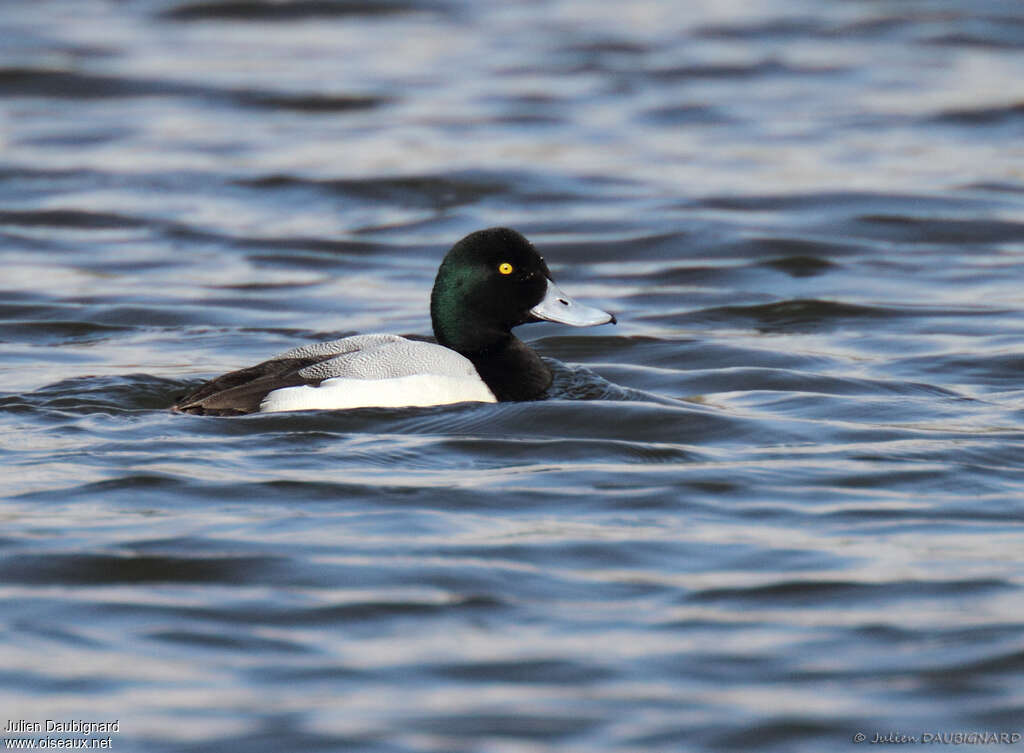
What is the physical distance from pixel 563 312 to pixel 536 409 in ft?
3.46

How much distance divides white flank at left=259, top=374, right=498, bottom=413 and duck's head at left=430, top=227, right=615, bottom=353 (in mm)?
701

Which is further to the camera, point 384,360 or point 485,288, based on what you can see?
point 485,288

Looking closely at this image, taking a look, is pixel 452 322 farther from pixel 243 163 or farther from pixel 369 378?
pixel 243 163

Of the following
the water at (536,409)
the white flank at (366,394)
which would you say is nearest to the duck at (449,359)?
the white flank at (366,394)

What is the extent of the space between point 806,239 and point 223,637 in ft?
30.8

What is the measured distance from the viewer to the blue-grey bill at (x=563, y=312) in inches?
382

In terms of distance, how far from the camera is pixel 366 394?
8594 millimetres

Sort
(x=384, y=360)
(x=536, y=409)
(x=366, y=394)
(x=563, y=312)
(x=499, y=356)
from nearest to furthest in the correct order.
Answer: (x=366, y=394), (x=384, y=360), (x=536, y=409), (x=499, y=356), (x=563, y=312)

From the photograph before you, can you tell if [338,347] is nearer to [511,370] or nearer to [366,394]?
[366,394]

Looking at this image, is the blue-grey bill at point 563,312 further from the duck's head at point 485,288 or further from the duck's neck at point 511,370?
the duck's neck at point 511,370

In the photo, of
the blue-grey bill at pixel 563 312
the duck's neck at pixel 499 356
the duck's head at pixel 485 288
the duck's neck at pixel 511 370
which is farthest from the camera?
the blue-grey bill at pixel 563 312

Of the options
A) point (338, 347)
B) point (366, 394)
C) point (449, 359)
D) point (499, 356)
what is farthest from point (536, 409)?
point (338, 347)

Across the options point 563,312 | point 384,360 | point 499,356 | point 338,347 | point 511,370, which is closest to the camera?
point 384,360

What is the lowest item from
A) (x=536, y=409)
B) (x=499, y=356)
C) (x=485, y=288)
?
(x=536, y=409)
